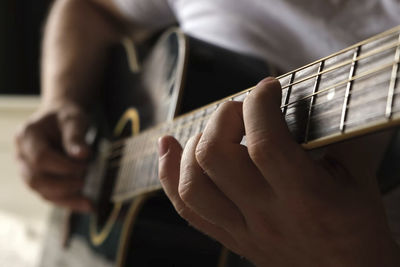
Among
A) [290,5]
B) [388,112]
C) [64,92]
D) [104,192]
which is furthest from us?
[64,92]

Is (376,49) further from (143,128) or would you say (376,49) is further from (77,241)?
(77,241)

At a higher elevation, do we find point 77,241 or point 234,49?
point 234,49

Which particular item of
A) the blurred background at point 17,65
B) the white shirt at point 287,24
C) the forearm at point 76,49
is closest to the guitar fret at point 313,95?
the white shirt at point 287,24

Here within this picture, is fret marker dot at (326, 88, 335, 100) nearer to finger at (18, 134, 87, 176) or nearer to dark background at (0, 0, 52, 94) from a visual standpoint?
finger at (18, 134, 87, 176)

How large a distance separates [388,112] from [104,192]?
2.04 feet

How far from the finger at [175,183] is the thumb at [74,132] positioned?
446 millimetres

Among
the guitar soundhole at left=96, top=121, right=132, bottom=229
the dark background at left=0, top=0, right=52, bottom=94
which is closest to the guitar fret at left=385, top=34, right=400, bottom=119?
the guitar soundhole at left=96, top=121, right=132, bottom=229

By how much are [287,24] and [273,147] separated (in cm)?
41

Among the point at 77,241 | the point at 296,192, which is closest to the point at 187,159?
the point at 296,192

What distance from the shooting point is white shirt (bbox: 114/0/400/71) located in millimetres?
660

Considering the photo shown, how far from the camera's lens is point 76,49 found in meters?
1.16

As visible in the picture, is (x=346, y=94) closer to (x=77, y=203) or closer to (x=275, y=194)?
(x=275, y=194)

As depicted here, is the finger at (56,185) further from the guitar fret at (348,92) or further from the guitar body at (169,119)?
the guitar fret at (348,92)

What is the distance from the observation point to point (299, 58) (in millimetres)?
762
